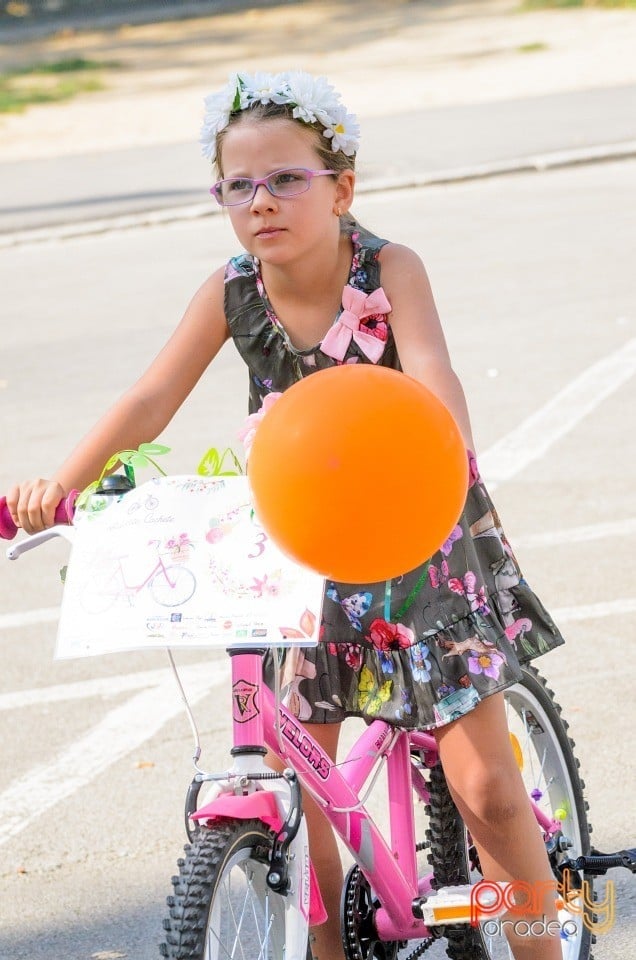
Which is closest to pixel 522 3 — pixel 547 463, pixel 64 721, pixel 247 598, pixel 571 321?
pixel 571 321

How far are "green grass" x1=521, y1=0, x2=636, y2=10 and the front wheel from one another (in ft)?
105

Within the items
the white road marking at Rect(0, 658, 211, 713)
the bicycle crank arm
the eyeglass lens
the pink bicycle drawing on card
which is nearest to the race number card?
the pink bicycle drawing on card

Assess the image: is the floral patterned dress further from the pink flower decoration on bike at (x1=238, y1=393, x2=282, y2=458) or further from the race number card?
the race number card

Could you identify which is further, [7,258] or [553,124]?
[553,124]

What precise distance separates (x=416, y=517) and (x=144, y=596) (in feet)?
1.54

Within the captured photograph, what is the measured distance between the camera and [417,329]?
9.36 feet

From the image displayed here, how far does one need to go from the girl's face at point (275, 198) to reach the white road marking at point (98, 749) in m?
2.27

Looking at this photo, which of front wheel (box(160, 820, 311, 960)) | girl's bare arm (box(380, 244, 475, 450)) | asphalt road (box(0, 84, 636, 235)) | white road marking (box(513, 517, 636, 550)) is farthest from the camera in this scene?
asphalt road (box(0, 84, 636, 235))

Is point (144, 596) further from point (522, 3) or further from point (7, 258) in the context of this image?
point (522, 3)

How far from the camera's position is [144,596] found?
2.38 m

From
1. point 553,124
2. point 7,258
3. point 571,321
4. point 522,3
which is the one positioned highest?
point 522,3

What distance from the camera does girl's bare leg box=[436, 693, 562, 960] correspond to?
2822 millimetres

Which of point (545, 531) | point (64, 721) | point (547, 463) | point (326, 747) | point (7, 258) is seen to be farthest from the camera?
point (7, 258)

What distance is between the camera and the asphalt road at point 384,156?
16109 mm
